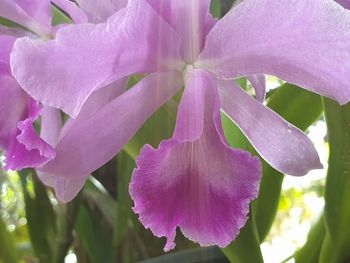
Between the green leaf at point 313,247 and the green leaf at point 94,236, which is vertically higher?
the green leaf at point 313,247

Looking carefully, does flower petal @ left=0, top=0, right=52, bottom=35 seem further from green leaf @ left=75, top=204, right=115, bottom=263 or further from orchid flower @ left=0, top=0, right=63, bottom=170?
green leaf @ left=75, top=204, right=115, bottom=263

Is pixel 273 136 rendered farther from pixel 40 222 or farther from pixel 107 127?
pixel 40 222

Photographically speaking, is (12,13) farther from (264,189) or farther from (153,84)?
(264,189)

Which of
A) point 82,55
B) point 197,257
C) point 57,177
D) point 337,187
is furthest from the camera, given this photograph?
point 197,257

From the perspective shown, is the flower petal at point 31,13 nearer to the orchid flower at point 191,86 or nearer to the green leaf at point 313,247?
the orchid flower at point 191,86

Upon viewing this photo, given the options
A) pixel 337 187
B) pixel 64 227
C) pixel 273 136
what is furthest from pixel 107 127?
pixel 64 227

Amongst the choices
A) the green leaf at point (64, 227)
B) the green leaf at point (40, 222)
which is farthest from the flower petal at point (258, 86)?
the green leaf at point (40, 222)
